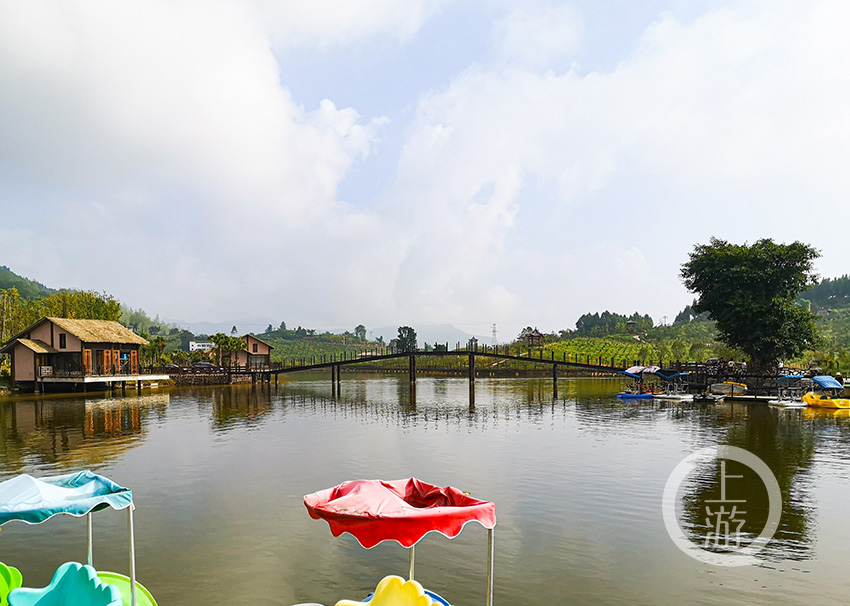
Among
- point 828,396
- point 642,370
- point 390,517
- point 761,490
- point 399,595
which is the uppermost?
point 390,517

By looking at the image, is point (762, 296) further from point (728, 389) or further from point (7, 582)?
point (7, 582)

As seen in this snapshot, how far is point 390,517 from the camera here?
6.19 m

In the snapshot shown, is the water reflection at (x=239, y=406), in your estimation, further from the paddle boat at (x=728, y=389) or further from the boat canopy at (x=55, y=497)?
the paddle boat at (x=728, y=389)

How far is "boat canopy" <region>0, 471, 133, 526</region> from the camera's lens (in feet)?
20.8

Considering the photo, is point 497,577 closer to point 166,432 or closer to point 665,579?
point 665,579

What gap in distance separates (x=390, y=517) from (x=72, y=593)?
4.24 m

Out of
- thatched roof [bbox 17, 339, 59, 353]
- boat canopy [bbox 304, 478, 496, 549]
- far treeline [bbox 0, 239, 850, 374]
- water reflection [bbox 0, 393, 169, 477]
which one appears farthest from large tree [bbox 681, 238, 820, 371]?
thatched roof [bbox 17, 339, 59, 353]

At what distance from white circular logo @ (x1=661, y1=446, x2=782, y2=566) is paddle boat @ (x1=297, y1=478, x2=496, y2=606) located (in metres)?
6.42

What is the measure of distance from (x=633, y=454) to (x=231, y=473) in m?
14.1

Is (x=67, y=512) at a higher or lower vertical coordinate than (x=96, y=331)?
lower

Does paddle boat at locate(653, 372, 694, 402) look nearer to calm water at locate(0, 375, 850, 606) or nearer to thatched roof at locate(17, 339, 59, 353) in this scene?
calm water at locate(0, 375, 850, 606)

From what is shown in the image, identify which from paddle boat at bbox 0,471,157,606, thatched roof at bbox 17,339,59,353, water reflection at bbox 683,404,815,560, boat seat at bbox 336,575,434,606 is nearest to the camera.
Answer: paddle boat at bbox 0,471,157,606

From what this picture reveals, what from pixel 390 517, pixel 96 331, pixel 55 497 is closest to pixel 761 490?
pixel 390 517

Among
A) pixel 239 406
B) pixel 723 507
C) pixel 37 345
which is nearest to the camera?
pixel 723 507
